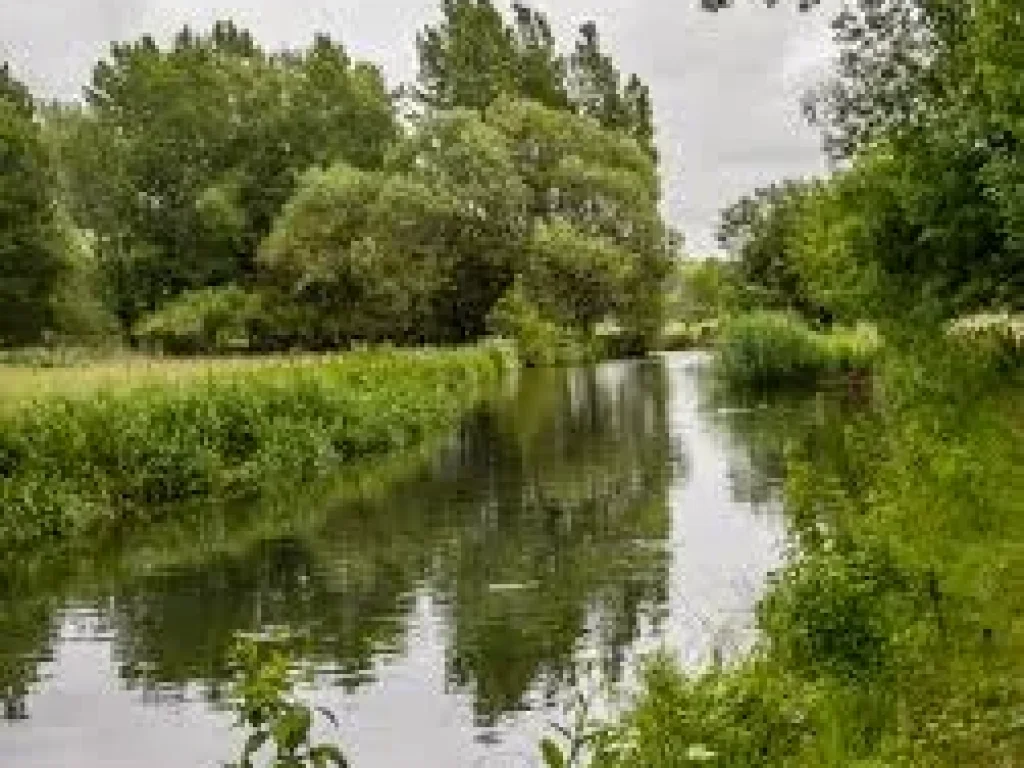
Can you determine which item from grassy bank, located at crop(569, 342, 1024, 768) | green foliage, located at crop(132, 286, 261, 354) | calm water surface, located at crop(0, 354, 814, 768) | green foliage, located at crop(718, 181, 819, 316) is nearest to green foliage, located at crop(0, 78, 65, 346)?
green foliage, located at crop(132, 286, 261, 354)

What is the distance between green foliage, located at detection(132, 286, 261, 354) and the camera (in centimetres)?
7994

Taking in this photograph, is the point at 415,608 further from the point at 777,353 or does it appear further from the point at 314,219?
the point at 314,219

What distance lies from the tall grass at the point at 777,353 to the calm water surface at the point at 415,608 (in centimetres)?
2280

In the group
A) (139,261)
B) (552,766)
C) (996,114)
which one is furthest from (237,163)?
(552,766)

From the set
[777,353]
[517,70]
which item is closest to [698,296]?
[517,70]

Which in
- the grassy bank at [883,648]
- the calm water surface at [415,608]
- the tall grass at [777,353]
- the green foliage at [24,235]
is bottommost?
the calm water surface at [415,608]

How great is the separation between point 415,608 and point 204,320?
61919 mm

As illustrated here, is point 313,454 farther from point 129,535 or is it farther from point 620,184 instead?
point 620,184

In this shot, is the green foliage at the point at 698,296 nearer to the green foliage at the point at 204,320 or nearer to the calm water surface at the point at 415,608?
the green foliage at the point at 204,320

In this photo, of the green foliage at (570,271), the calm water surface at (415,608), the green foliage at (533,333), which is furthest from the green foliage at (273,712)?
the green foliage at (533,333)

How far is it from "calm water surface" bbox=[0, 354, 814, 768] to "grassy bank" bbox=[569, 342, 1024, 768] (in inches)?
60.4

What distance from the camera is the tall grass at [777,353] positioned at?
57594 millimetres

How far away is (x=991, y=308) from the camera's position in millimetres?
37875

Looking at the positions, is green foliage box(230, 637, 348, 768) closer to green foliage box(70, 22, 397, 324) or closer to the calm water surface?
the calm water surface
